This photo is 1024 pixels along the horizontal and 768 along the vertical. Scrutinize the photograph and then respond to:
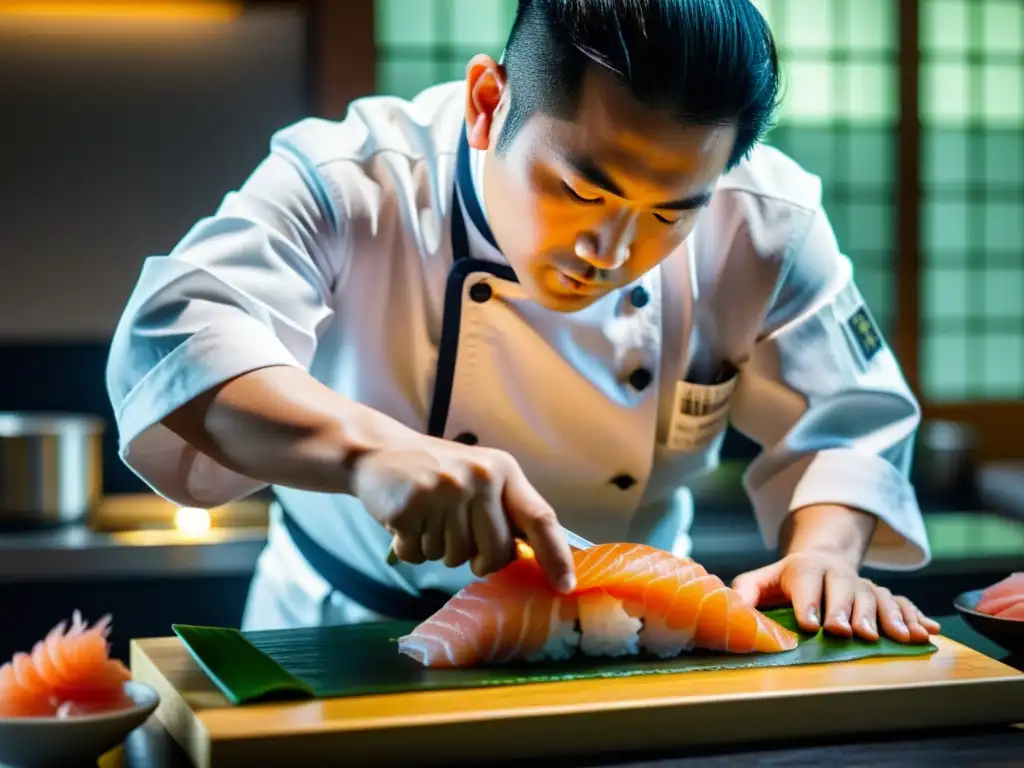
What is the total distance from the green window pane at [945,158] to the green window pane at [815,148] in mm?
377

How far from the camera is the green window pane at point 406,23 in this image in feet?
14.4

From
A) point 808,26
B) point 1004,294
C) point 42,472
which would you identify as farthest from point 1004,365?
point 42,472

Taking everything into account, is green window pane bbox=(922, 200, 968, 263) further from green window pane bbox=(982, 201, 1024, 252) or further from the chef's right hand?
the chef's right hand

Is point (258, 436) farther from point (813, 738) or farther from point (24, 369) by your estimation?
point (24, 369)

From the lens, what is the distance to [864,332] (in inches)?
78.1

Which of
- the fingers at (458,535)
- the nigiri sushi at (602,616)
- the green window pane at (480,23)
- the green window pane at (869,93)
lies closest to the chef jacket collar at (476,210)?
the nigiri sushi at (602,616)

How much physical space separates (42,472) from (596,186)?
7.81ft

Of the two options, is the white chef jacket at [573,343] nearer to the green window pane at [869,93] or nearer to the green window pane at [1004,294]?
the green window pane at [869,93]

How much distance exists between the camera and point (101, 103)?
3891 millimetres

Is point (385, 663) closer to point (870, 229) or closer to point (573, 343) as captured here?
point (573, 343)

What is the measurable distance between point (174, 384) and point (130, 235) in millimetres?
2567

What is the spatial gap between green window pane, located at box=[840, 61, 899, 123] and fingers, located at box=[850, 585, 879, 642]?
3.48m

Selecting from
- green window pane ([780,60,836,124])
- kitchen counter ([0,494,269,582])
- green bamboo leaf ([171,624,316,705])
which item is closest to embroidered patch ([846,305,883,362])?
green bamboo leaf ([171,624,316,705])

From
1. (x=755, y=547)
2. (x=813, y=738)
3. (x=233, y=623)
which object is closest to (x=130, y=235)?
(x=233, y=623)
